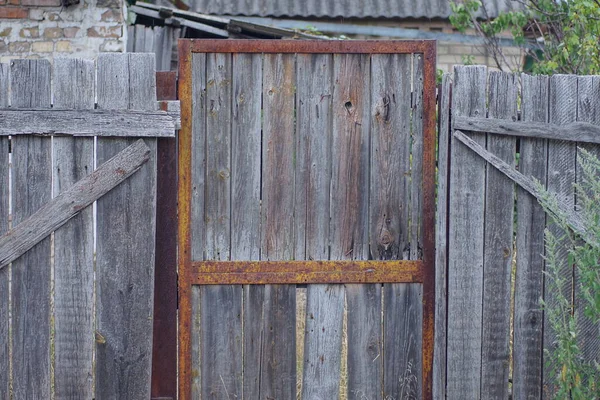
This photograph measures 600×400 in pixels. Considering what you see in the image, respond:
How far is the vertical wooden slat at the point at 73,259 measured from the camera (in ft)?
12.9

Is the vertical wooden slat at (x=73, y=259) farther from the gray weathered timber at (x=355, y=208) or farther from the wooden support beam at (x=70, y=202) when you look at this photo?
the gray weathered timber at (x=355, y=208)

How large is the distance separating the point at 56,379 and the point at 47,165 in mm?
1010

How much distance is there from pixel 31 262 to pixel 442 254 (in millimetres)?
1953

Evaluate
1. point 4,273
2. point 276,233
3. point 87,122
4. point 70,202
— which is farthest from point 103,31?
point 276,233

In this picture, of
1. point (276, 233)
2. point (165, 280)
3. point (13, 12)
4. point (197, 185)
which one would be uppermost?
point (13, 12)

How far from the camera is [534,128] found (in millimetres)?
4051

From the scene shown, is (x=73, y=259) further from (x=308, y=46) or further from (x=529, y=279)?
(x=529, y=279)

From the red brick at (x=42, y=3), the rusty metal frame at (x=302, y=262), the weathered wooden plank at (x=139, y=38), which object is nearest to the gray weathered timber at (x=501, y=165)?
the rusty metal frame at (x=302, y=262)

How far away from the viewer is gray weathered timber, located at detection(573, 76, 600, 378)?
13.3ft

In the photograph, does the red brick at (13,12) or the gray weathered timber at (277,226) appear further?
the red brick at (13,12)

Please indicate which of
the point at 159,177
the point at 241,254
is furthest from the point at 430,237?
the point at 159,177

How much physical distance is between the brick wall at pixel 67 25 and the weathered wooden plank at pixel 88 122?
2893 millimetres

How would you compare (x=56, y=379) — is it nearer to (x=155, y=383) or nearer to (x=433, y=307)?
(x=155, y=383)

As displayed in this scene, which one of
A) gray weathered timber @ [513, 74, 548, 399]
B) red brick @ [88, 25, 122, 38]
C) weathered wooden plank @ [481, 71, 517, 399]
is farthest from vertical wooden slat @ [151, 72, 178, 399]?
red brick @ [88, 25, 122, 38]
